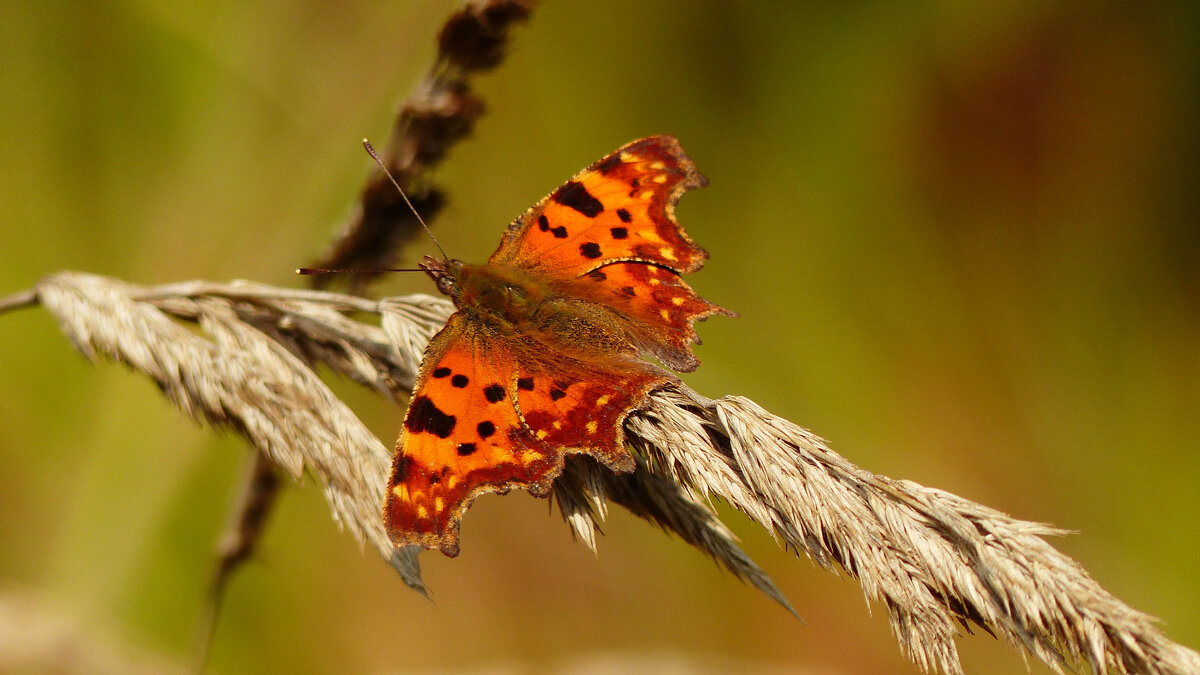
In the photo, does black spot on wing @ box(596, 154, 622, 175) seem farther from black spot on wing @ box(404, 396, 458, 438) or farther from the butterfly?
black spot on wing @ box(404, 396, 458, 438)

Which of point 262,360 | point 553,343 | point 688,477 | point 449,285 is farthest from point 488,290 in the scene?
point 688,477

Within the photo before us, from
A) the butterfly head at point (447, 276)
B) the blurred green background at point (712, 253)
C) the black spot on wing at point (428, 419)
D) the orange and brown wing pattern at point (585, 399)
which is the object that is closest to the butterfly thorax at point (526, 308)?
the butterfly head at point (447, 276)

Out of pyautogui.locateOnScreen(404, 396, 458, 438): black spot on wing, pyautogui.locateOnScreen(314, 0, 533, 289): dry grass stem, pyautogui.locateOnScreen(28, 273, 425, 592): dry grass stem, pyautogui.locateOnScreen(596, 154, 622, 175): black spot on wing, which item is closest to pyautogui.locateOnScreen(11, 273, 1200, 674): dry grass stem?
pyautogui.locateOnScreen(28, 273, 425, 592): dry grass stem

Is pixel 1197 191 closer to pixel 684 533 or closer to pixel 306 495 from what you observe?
pixel 684 533

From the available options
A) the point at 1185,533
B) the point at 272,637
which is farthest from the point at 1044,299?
the point at 272,637

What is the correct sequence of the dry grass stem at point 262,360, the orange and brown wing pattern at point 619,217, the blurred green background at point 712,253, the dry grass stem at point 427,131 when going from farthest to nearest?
1. the blurred green background at point 712,253
2. the orange and brown wing pattern at point 619,217
3. the dry grass stem at point 427,131
4. the dry grass stem at point 262,360

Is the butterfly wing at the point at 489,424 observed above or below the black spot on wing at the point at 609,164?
below

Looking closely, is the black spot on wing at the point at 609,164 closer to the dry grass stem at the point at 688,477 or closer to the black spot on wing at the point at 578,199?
the black spot on wing at the point at 578,199
